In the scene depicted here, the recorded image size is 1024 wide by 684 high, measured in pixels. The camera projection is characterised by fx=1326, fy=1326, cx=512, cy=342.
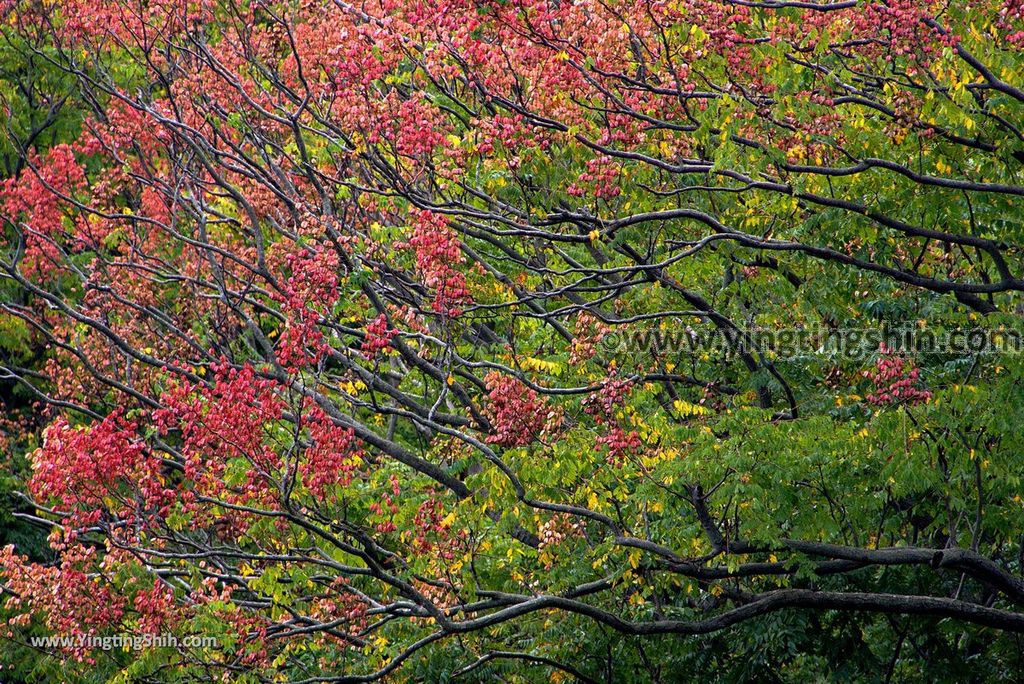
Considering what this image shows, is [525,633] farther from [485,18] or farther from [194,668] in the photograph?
[485,18]

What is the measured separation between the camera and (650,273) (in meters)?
13.7

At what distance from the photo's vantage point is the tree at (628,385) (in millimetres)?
11781

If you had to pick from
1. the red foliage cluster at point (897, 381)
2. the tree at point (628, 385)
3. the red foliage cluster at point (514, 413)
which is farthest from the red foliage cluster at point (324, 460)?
the red foliage cluster at point (897, 381)

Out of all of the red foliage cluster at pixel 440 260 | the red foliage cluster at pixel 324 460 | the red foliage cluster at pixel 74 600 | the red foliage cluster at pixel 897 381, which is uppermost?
the red foliage cluster at pixel 897 381

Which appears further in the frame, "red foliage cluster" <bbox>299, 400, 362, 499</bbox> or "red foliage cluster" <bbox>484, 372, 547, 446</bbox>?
"red foliage cluster" <bbox>484, 372, 547, 446</bbox>

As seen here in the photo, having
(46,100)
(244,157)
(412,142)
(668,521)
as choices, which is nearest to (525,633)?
(668,521)

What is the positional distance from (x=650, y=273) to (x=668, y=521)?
2.55m

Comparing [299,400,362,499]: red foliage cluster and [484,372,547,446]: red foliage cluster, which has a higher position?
[484,372,547,446]: red foliage cluster

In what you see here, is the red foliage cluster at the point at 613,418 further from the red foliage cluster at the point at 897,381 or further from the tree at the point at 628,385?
the red foliage cluster at the point at 897,381

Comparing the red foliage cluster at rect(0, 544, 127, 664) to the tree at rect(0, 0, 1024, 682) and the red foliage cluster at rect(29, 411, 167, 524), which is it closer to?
the tree at rect(0, 0, 1024, 682)

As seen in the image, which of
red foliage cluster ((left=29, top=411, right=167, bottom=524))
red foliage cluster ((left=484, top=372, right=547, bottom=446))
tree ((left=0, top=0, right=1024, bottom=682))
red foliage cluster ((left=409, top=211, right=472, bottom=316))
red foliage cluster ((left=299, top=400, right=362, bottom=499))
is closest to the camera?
tree ((left=0, top=0, right=1024, bottom=682))

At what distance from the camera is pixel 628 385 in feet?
42.2

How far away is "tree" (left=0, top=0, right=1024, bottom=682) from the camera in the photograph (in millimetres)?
11781

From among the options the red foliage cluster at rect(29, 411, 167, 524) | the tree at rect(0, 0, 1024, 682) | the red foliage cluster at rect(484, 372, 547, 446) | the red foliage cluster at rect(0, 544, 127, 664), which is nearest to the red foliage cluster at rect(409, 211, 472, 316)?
the tree at rect(0, 0, 1024, 682)
